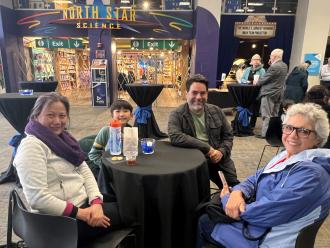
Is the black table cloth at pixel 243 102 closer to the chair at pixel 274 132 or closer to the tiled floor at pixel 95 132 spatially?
the tiled floor at pixel 95 132

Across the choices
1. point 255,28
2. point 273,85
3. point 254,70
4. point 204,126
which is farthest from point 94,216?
point 255,28

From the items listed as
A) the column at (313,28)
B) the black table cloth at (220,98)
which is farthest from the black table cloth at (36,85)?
the column at (313,28)

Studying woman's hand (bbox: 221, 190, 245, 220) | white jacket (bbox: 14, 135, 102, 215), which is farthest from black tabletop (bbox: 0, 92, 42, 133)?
woman's hand (bbox: 221, 190, 245, 220)

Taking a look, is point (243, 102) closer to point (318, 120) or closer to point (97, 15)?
point (318, 120)

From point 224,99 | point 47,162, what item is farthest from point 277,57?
point 47,162

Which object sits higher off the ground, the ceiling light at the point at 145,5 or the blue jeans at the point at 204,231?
the ceiling light at the point at 145,5

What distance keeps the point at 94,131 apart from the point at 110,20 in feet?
12.3

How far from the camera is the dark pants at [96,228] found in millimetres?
1369

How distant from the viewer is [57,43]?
8555mm

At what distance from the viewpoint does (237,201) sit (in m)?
Answer: 1.42

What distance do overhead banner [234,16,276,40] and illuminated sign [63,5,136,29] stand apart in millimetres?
3281

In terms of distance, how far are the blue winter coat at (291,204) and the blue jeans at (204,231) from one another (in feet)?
0.36

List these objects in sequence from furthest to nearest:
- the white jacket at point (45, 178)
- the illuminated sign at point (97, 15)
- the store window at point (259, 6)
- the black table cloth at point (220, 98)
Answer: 1. the store window at point (259, 6)
2. the illuminated sign at point (97, 15)
3. the black table cloth at point (220, 98)
4. the white jacket at point (45, 178)

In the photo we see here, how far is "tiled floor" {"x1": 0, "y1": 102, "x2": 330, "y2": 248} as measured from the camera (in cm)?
228
